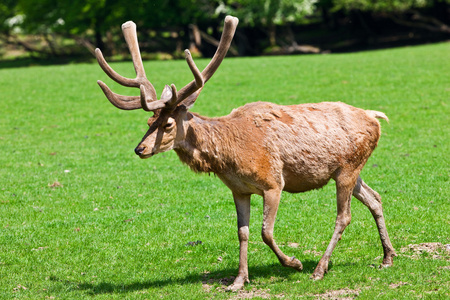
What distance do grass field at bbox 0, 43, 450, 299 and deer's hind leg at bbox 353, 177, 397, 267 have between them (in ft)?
0.83

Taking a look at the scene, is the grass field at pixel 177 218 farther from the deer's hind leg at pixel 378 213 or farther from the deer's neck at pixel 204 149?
the deer's neck at pixel 204 149

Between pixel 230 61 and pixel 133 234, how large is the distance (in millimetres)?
26104

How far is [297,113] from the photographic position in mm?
8258

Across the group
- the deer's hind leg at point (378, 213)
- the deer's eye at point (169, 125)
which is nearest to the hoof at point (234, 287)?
the deer's hind leg at point (378, 213)

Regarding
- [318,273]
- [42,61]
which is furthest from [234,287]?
[42,61]

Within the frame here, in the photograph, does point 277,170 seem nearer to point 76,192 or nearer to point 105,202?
point 105,202

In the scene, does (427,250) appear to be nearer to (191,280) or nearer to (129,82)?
(191,280)

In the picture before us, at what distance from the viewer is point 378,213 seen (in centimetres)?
846

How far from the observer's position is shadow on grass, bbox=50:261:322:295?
7.92 meters

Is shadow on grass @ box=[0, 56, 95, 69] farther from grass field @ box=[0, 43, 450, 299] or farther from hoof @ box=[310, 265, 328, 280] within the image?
hoof @ box=[310, 265, 328, 280]

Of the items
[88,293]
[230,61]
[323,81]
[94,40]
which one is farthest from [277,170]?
[94,40]

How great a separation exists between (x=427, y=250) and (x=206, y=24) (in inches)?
1759

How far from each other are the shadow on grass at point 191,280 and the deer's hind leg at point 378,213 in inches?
39.4

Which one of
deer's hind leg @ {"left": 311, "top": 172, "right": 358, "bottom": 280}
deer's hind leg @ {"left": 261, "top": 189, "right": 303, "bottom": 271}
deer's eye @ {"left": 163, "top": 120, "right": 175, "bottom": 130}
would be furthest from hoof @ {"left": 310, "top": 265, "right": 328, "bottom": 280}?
deer's eye @ {"left": 163, "top": 120, "right": 175, "bottom": 130}
